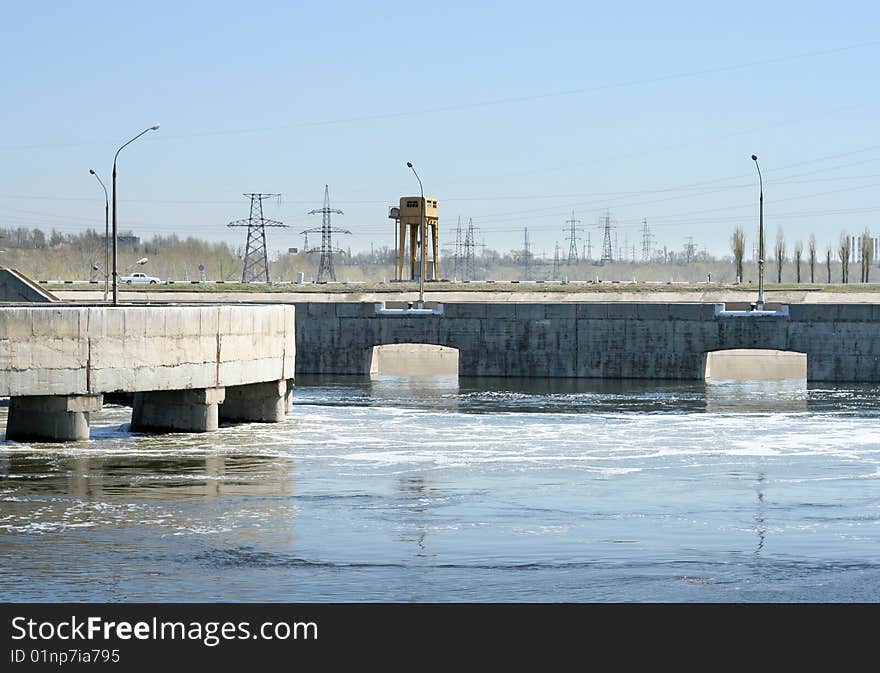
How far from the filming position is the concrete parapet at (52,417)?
107 ft

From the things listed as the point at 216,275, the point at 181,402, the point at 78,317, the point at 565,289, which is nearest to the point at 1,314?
the point at 78,317

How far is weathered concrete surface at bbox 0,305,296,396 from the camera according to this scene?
102 ft

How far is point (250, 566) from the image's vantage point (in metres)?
19.8

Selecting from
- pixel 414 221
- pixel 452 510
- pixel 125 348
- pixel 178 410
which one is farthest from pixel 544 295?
pixel 452 510

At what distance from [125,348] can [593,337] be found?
31700 millimetres

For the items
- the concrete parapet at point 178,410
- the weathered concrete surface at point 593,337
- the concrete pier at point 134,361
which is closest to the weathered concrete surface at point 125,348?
the concrete pier at point 134,361

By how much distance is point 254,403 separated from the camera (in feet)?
133

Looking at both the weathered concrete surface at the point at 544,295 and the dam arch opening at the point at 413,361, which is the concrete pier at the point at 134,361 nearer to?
the dam arch opening at the point at 413,361

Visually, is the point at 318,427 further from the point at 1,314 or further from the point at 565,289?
the point at 565,289

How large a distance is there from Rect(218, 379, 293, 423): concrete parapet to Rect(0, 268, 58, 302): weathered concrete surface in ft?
69.3

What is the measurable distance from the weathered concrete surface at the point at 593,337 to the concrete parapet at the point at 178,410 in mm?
26615

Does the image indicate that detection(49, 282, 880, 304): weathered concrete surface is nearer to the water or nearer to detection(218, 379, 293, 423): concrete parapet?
the water
